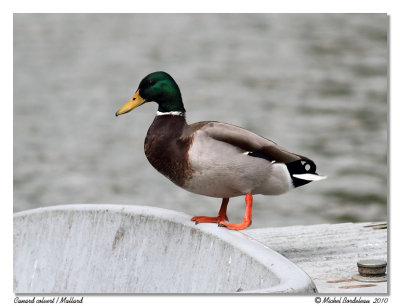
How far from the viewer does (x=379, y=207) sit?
934 centimetres

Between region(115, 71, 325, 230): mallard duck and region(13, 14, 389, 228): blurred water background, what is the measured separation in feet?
15.3

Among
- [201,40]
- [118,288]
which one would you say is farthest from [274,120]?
[118,288]

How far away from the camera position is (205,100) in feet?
38.9

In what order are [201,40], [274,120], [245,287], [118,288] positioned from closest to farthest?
[245,287] < [118,288] < [274,120] < [201,40]

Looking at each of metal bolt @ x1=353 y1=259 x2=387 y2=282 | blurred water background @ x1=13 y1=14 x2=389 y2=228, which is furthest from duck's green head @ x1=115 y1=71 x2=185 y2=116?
blurred water background @ x1=13 y1=14 x2=389 y2=228

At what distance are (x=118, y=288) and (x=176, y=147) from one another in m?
0.83

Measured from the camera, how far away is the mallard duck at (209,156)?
3.83 metres

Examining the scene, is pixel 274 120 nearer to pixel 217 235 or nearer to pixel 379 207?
pixel 379 207

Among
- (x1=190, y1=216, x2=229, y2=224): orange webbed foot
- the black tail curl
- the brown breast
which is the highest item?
the brown breast

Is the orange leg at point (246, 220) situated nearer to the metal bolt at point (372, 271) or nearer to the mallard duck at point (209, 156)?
the mallard duck at point (209, 156)

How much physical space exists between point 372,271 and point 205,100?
7.76 metres

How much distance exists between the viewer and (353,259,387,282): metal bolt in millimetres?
4215

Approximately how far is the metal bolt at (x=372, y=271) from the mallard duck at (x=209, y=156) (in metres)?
0.52

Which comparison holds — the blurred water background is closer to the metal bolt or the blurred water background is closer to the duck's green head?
the metal bolt
